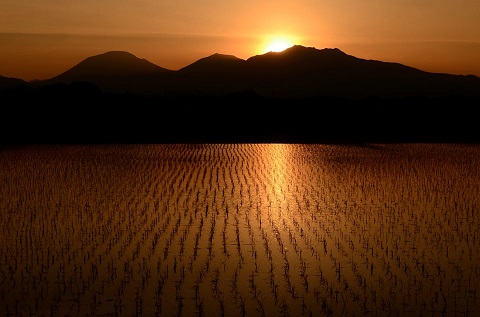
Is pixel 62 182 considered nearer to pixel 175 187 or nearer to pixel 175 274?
pixel 175 187

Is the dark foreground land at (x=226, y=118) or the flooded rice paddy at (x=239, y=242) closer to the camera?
the flooded rice paddy at (x=239, y=242)

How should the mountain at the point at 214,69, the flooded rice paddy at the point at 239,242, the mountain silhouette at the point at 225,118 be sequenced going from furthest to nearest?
the mountain at the point at 214,69 → the mountain silhouette at the point at 225,118 → the flooded rice paddy at the point at 239,242

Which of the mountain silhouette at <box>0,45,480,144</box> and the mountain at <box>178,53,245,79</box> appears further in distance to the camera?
the mountain at <box>178,53,245,79</box>

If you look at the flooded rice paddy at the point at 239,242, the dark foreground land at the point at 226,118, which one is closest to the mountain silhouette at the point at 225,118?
the dark foreground land at the point at 226,118


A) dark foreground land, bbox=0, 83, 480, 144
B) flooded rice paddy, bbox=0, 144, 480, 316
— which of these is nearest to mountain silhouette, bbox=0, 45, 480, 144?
dark foreground land, bbox=0, 83, 480, 144

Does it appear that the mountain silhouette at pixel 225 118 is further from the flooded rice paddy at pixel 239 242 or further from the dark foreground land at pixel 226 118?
the flooded rice paddy at pixel 239 242

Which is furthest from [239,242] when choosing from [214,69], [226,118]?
[214,69]

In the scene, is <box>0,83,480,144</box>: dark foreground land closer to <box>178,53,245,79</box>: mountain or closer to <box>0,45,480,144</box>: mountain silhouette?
<box>0,45,480,144</box>: mountain silhouette
